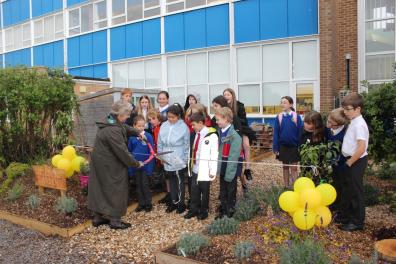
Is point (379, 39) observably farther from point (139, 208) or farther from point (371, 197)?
point (139, 208)

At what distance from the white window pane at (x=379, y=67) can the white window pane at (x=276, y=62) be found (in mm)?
2802

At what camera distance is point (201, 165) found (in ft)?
19.4

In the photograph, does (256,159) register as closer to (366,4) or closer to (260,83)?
(260,83)

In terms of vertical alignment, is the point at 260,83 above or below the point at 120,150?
above

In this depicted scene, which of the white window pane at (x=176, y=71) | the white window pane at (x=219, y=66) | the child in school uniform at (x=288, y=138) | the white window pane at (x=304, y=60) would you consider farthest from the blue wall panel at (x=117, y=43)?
the child in school uniform at (x=288, y=138)

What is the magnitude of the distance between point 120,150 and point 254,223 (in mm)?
2079

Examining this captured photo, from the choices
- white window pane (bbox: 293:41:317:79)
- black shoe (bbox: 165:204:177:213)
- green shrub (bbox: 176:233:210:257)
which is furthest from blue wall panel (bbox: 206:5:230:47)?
green shrub (bbox: 176:233:210:257)

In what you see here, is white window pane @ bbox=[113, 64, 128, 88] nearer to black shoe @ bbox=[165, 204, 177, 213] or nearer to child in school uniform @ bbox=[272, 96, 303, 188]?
child in school uniform @ bbox=[272, 96, 303, 188]

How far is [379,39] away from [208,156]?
1016 centimetres

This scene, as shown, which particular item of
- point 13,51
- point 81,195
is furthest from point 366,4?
point 13,51

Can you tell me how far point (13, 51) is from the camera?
3044 centimetres

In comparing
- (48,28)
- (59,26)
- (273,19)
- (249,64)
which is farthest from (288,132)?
(48,28)

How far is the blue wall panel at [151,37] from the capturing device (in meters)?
19.7

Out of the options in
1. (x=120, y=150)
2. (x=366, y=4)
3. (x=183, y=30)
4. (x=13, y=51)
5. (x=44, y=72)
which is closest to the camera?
(x=120, y=150)
